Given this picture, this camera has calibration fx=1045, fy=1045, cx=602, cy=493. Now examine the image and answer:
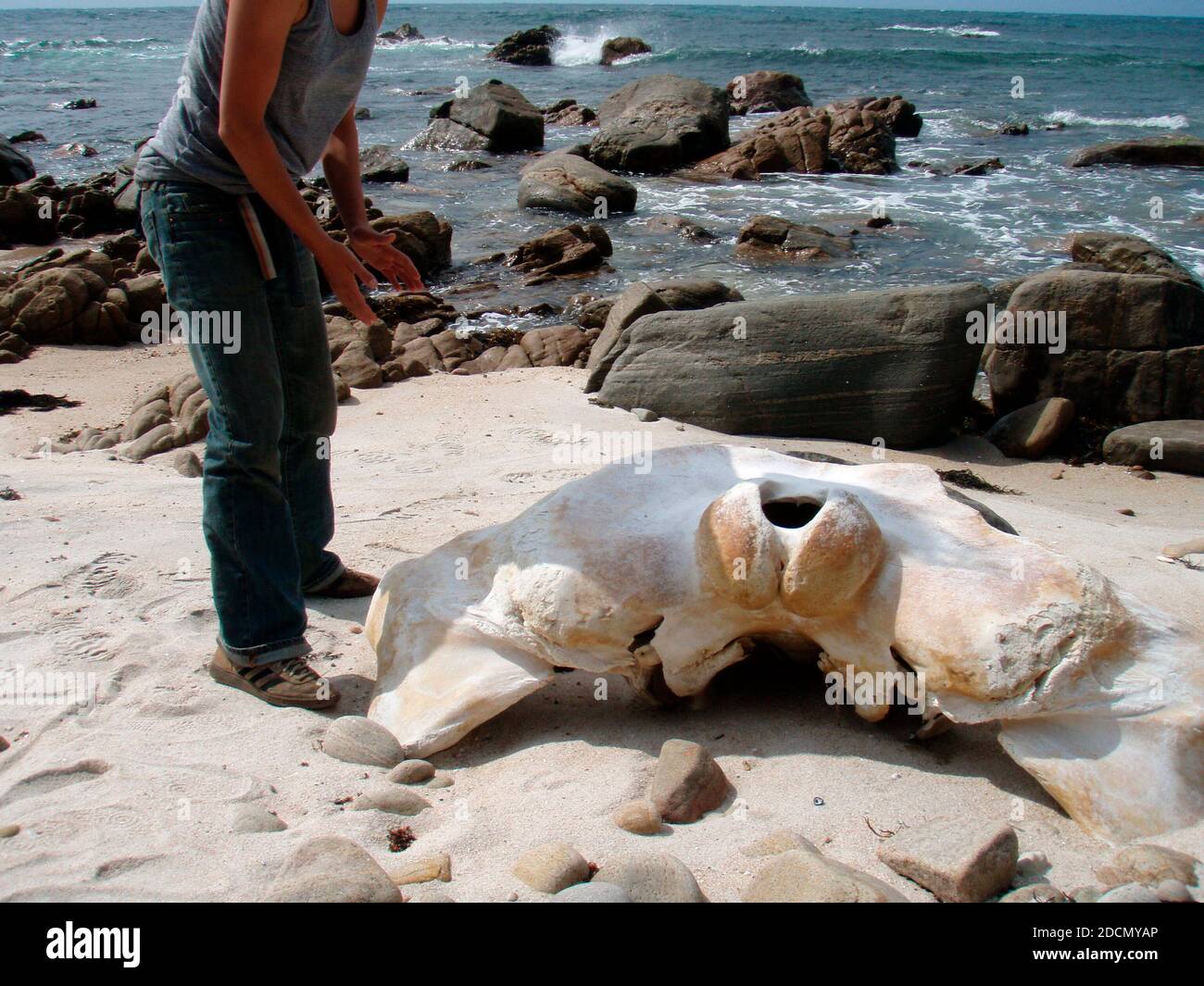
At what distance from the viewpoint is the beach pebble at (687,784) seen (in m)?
2.35

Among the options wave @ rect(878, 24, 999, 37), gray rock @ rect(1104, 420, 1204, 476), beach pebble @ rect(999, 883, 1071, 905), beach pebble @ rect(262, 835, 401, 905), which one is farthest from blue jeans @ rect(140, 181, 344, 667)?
wave @ rect(878, 24, 999, 37)

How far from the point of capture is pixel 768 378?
652 cm

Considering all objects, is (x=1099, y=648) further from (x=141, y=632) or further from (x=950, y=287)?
(x=950, y=287)

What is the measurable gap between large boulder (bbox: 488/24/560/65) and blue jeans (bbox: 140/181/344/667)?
42.0 meters

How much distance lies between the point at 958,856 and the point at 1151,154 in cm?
2023

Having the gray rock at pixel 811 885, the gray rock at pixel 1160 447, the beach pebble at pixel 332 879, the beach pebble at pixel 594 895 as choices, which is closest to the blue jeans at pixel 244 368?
the beach pebble at pixel 332 879

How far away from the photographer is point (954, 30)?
193 feet

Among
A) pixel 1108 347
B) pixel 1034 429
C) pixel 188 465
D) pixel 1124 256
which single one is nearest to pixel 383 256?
pixel 188 465

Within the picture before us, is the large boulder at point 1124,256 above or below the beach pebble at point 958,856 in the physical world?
above

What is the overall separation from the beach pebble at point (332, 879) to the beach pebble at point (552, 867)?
0.85ft

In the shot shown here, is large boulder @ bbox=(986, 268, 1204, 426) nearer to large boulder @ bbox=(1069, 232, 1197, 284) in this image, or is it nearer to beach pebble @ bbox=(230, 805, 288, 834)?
large boulder @ bbox=(1069, 232, 1197, 284)

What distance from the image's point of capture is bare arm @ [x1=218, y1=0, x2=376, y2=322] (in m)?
2.39

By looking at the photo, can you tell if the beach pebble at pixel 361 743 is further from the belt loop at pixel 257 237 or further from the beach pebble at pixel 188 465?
the beach pebble at pixel 188 465

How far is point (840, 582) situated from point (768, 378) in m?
4.16
